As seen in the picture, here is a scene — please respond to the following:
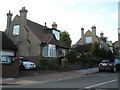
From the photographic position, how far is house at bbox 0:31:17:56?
22800 millimetres

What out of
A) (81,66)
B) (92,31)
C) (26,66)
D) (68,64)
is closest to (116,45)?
(92,31)

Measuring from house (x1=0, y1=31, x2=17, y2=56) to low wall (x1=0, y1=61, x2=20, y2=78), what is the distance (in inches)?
324

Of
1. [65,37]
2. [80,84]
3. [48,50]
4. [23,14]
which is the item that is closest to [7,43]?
[23,14]

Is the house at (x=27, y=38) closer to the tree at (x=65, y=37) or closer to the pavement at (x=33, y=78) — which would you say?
the pavement at (x=33, y=78)

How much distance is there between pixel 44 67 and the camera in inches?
786

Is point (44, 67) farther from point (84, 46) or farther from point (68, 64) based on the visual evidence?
point (84, 46)

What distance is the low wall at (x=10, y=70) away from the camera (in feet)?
46.8

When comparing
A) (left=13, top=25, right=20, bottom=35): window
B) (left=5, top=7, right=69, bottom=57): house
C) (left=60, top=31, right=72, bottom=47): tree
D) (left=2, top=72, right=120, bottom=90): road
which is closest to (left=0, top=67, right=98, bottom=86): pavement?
(left=2, top=72, right=120, bottom=90): road

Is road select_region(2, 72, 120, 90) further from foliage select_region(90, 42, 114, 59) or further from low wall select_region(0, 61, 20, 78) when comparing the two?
foliage select_region(90, 42, 114, 59)

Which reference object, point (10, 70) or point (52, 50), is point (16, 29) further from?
point (10, 70)

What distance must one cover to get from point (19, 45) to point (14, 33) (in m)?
2.54

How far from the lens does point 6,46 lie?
23406 millimetres

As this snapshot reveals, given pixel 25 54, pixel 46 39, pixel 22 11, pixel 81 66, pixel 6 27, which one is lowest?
pixel 81 66

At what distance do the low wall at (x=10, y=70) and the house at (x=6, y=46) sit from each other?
8.22 metres
